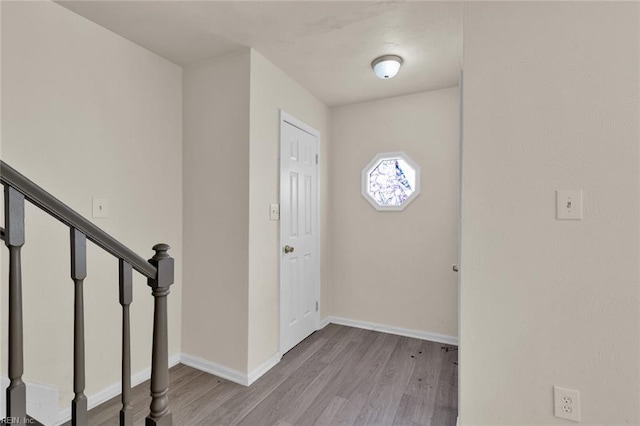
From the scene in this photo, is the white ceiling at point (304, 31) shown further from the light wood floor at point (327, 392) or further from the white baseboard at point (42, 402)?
the light wood floor at point (327, 392)

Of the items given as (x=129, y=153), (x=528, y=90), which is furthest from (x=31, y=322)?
(x=528, y=90)

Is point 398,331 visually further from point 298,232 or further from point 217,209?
point 217,209

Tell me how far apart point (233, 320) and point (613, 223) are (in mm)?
2346

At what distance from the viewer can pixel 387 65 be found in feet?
8.16

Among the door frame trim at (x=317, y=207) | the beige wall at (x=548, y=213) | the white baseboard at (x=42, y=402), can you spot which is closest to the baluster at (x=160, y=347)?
the white baseboard at (x=42, y=402)

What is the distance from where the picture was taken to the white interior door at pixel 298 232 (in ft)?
9.23

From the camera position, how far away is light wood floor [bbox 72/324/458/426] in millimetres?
1979

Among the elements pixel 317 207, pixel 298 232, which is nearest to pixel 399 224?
pixel 317 207

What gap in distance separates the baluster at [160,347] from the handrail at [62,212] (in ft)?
0.14

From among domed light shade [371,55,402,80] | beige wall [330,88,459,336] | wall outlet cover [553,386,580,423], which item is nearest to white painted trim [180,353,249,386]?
beige wall [330,88,459,336]

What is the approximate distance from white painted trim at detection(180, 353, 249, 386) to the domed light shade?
8.37ft

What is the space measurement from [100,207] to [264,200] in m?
1.10

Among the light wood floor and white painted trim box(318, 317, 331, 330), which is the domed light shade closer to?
the light wood floor

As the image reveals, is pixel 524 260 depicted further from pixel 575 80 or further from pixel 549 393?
pixel 575 80
